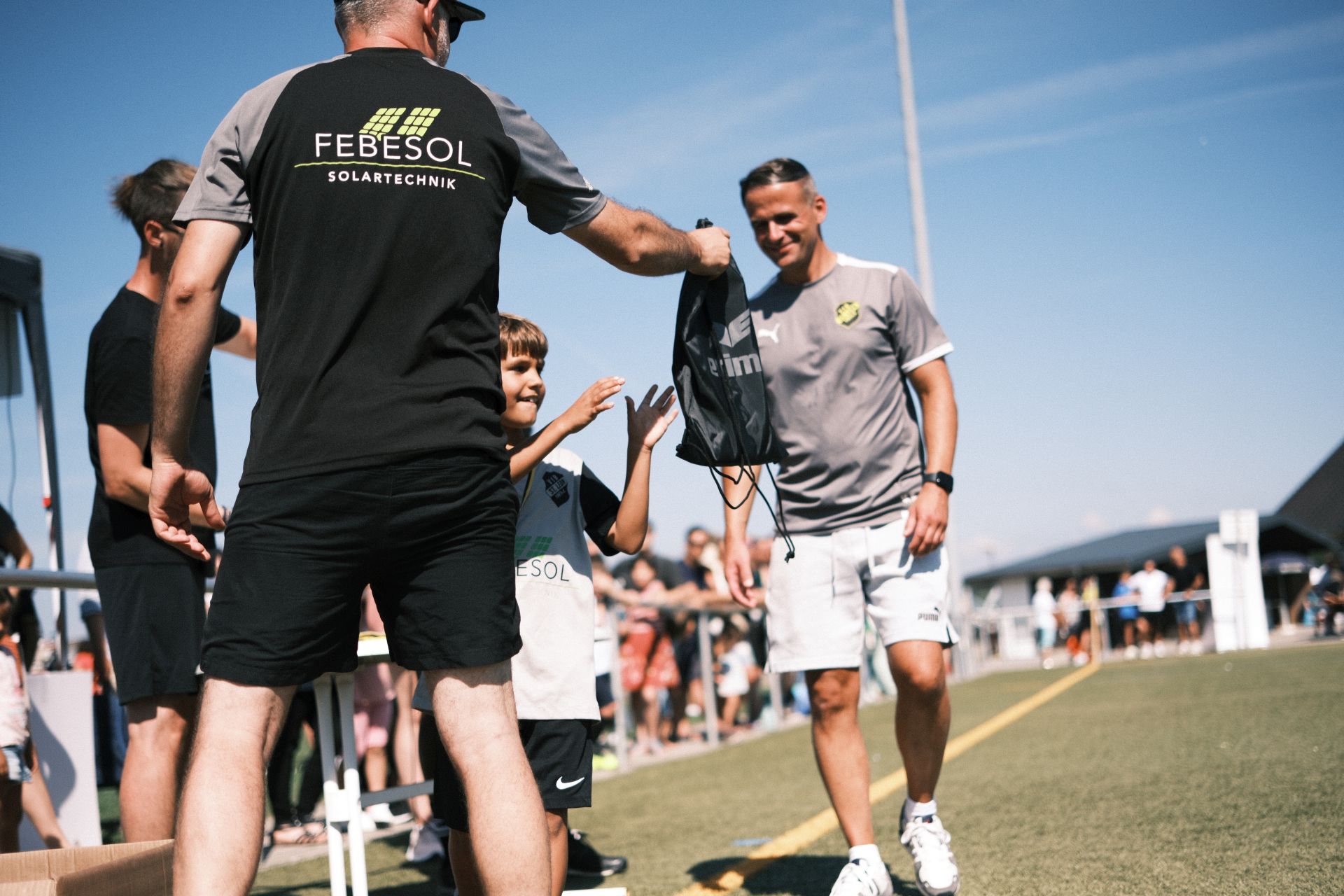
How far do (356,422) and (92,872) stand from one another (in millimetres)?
1113

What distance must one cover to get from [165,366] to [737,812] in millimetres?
4642

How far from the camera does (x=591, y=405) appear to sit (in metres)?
3.29

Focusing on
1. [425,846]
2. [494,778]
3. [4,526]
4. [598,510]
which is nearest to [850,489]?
[598,510]

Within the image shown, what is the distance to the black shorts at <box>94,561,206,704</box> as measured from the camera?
3471mm

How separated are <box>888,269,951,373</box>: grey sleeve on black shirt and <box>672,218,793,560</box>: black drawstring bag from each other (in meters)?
0.74

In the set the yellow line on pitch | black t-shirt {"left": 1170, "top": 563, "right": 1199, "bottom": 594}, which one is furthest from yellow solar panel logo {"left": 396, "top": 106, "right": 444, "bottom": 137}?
black t-shirt {"left": 1170, "top": 563, "right": 1199, "bottom": 594}

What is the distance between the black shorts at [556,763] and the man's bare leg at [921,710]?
44.1 inches

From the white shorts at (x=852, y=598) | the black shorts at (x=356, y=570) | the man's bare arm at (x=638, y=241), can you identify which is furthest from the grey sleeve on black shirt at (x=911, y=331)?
the black shorts at (x=356, y=570)

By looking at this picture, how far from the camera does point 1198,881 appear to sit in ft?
12.0

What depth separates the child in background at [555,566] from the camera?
10.7 ft

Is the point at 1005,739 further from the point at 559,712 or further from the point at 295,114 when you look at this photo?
the point at 295,114

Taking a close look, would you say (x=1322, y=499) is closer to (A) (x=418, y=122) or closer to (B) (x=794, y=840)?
Answer: (B) (x=794, y=840)

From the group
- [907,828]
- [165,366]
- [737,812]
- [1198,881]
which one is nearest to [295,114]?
[165,366]

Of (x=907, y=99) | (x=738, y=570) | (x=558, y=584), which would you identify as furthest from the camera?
(x=907, y=99)
